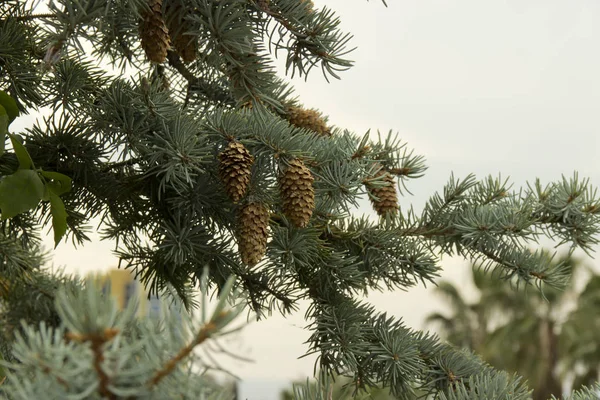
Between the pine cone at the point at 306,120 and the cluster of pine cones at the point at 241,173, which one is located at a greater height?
the pine cone at the point at 306,120

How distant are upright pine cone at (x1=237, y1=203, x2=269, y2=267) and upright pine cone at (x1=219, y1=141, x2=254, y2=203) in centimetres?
3

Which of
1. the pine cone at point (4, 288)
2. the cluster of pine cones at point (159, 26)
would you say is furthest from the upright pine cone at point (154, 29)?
the pine cone at point (4, 288)

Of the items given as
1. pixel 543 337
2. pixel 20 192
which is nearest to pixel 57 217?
pixel 20 192

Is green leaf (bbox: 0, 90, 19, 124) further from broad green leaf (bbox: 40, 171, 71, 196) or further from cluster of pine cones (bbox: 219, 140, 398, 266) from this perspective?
cluster of pine cones (bbox: 219, 140, 398, 266)

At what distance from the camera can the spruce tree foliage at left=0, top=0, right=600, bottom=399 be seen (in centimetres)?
52

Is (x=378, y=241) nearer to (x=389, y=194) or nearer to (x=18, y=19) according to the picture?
(x=389, y=194)

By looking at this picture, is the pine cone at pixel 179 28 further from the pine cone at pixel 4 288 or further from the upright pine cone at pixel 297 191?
the pine cone at pixel 4 288

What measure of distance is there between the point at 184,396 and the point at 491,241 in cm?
56

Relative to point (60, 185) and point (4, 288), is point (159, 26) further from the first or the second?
point (4, 288)

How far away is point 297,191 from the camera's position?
556 millimetres

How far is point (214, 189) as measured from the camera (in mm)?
643

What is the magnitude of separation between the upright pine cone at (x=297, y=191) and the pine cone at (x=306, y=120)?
7.2 inches

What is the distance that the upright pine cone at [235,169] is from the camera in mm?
555

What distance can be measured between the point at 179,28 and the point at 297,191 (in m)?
0.15
